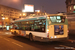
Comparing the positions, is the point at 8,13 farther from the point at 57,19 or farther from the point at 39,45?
the point at 57,19

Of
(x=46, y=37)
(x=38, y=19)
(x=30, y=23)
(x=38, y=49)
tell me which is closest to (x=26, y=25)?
(x=30, y=23)

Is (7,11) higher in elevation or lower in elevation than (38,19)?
higher

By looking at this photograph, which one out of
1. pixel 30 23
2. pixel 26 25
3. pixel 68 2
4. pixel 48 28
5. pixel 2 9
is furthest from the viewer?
pixel 2 9

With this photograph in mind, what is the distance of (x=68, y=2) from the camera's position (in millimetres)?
61344

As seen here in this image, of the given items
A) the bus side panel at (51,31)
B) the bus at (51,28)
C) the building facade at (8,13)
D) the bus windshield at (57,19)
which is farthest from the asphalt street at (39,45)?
the building facade at (8,13)

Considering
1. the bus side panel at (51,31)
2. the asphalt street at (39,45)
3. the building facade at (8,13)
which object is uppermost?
the building facade at (8,13)

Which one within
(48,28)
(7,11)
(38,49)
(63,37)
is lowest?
(38,49)

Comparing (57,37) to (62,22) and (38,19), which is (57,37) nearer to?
(62,22)

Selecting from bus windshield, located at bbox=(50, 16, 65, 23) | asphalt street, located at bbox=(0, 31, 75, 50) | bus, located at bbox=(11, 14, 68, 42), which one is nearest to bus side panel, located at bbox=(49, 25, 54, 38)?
bus, located at bbox=(11, 14, 68, 42)

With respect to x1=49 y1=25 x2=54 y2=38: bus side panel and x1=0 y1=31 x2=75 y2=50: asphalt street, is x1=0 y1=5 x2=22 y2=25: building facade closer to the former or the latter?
x1=0 y1=31 x2=75 y2=50: asphalt street

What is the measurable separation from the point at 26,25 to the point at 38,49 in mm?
6666

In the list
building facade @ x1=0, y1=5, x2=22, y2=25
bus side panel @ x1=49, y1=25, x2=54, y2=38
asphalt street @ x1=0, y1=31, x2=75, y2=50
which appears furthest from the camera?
building facade @ x1=0, y1=5, x2=22, y2=25

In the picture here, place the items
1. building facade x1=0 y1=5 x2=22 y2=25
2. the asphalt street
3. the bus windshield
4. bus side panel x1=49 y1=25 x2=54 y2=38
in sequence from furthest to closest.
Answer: building facade x1=0 y1=5 x2=22 y2=25
the bus windshield
bus side panel x1=49 y1=25 x2=54 y2=38
the asphalt street

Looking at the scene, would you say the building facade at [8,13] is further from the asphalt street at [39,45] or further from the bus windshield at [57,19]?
the bus windshield at [57,19]
